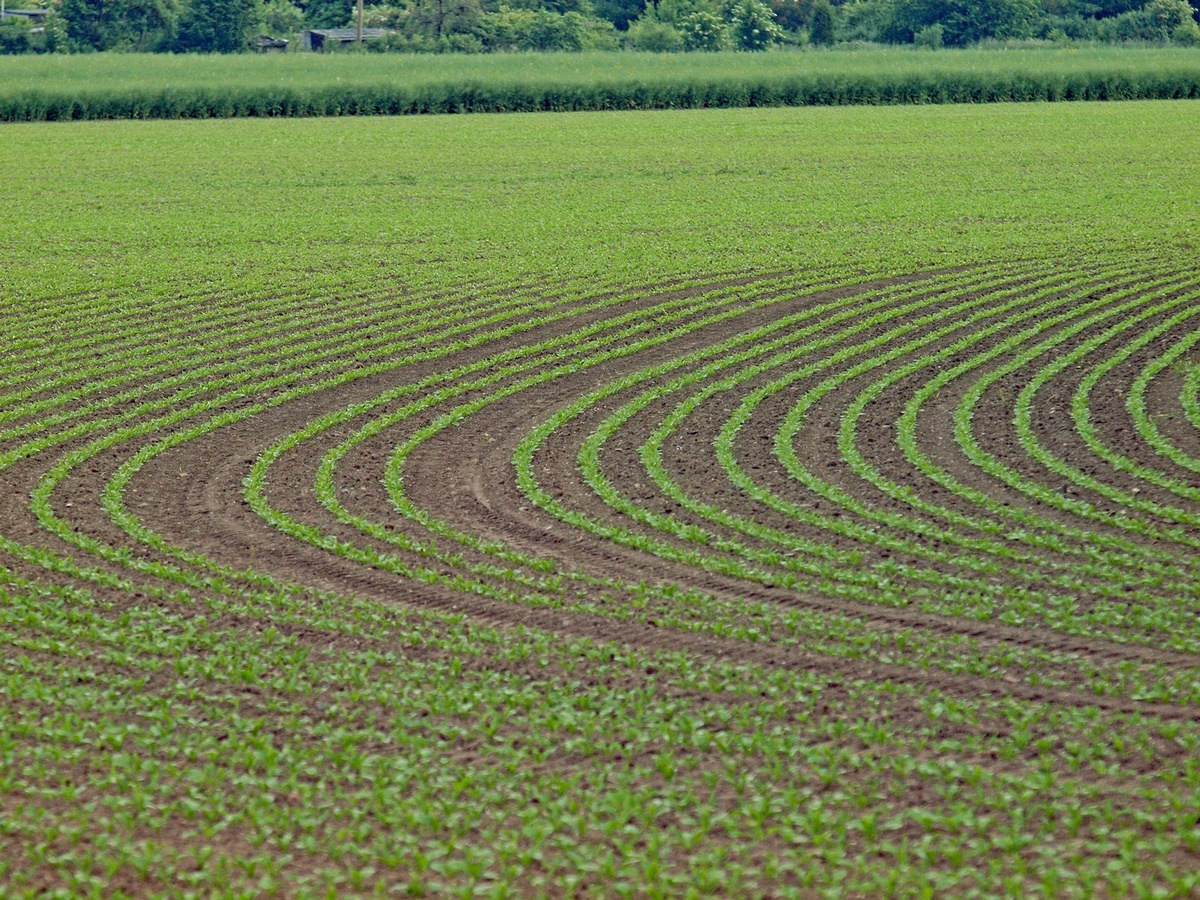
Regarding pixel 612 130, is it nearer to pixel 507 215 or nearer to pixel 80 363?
pixel 507 215

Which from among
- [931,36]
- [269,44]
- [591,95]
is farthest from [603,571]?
[931,36]

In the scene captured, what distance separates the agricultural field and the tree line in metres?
64.0

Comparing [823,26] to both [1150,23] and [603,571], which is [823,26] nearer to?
[1150,23]

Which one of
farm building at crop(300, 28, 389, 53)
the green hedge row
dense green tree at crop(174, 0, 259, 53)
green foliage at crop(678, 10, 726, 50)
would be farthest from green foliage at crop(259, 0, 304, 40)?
the green hedge row

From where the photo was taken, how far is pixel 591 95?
5722 cm

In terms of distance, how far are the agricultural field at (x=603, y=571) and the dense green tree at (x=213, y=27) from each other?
7057cm

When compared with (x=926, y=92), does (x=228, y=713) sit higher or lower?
lower

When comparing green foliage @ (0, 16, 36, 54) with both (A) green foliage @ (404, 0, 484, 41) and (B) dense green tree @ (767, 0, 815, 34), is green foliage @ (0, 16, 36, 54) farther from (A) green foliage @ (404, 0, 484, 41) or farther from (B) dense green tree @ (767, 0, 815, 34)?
(B) dense green tree @ (767, 0, 815, 34)

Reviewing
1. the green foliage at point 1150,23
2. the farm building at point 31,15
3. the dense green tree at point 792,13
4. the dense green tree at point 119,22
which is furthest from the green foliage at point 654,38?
the farm building at point 31,15

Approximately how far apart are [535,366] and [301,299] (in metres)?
5.18

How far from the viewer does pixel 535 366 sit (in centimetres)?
1608

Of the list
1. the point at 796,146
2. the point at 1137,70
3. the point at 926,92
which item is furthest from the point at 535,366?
the point at 1137,70

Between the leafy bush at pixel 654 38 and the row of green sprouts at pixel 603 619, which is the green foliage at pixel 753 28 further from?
the row of green sprouts at pixel 603 619

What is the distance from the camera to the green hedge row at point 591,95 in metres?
53.8
